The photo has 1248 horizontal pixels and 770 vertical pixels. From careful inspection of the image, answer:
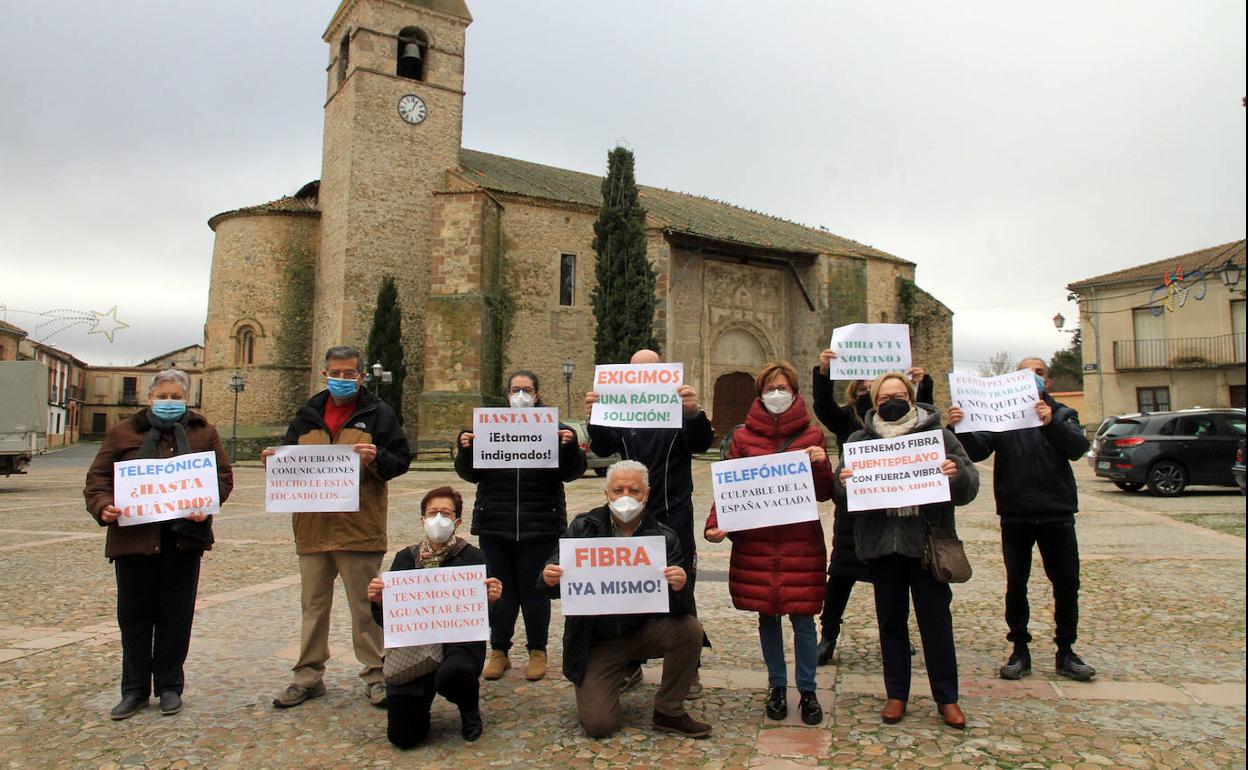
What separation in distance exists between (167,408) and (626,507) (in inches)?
98.9

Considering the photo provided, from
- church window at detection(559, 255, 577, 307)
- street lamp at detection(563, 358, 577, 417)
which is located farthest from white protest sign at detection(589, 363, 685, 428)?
church window at detection(559, 255, 577, 307)

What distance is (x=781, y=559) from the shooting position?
4.14 metres

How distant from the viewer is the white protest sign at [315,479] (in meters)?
4.43

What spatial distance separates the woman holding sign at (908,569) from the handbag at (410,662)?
6.93 ft

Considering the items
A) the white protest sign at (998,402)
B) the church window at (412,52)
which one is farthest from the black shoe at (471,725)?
the church window at (412,52)

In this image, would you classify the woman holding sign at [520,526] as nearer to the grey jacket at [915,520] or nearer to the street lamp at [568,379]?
the grey jacket at [915,520]

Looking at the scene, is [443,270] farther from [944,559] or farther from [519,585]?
[944,559]

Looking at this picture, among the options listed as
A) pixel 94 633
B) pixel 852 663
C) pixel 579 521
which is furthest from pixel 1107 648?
pixel 94 633

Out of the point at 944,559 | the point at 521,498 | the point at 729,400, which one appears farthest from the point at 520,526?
the point at 729,400

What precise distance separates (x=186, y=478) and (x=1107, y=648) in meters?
5.44

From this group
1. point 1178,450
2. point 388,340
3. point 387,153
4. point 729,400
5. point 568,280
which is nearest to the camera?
point 1178,450

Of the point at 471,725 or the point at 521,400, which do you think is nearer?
the point at 471,725

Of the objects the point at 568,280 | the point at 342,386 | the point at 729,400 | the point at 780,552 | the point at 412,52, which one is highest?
the point at 412,52

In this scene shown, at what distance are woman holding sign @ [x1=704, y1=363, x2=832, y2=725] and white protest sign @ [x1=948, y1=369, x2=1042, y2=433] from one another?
95 cm
